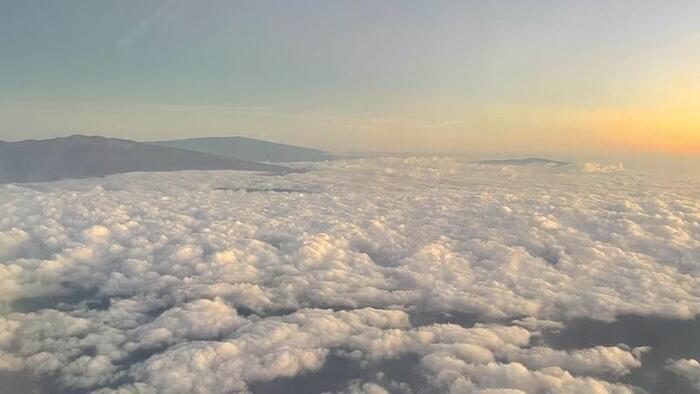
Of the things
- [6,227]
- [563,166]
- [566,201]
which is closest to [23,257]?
[6,227]

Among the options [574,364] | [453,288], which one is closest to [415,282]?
[453,288]

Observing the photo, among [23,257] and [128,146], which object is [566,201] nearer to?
[23,257]

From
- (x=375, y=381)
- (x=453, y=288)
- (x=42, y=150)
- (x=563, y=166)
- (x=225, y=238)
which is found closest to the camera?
(x=375, y=381)

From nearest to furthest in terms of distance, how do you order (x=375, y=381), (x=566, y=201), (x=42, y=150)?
(x=375, y=381) < (x=566, y=201) < (x=42, y=150)

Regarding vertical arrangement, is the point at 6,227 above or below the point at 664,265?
above

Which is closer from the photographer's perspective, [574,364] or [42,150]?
[574,364]

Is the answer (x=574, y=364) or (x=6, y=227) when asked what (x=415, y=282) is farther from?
(x=6, y=227)
